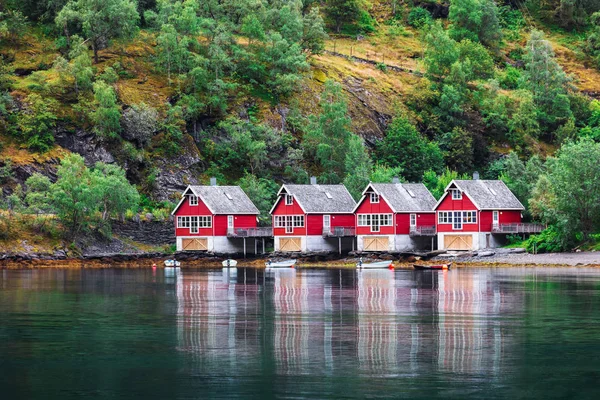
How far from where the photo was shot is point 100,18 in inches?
5202

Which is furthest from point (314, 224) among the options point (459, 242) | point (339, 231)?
point (459, 242)

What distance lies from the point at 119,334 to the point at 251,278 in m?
41.0

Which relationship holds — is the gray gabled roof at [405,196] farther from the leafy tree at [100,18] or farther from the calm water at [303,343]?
the calm water at [303,343]

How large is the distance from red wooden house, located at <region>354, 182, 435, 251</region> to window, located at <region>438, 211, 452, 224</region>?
2.06 metres

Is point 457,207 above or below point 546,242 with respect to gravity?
above

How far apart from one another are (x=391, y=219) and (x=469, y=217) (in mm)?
7988

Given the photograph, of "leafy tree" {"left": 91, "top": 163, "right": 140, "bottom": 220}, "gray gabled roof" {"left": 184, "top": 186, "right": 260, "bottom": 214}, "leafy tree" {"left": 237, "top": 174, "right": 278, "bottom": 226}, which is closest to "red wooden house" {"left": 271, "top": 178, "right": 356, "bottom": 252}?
"gray gabled roof" {"left": 184, "top": 186, "right": 260, "bottom": 214}

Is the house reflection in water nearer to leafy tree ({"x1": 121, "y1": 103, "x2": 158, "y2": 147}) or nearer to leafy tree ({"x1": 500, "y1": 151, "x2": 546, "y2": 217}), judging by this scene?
leafy tree ({"x1": 500, "y1": 151, "x2": 546, "y2": 217})

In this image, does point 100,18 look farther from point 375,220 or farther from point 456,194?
point 456,194

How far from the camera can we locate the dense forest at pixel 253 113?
352 feet

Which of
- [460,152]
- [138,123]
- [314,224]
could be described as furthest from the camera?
[460,152]

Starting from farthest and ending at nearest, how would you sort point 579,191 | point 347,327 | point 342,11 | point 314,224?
point 342,11
point 314,224
point 579,191
point 347,327

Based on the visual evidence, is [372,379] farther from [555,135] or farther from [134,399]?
[555,135]

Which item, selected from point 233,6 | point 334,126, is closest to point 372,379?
point 334,126
